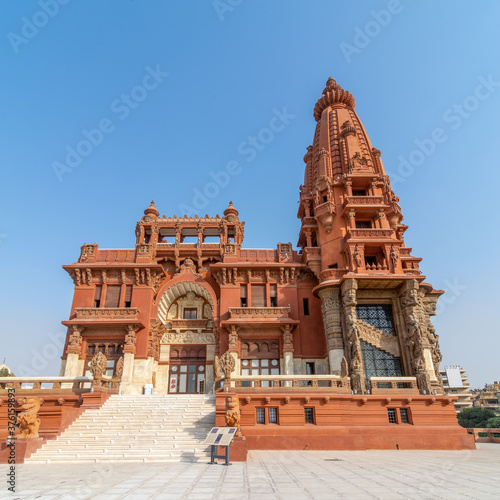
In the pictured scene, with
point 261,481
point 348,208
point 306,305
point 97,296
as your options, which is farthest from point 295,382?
point 97,296

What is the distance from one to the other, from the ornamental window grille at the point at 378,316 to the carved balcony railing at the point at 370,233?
4.82m

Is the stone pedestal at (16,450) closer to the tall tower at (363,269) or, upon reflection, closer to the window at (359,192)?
the tall tower at (363,269)

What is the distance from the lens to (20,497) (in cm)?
679

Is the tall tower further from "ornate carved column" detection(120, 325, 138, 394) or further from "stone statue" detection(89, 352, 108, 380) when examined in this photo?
"ornate carved column" detection(120, 325, 138, 394)

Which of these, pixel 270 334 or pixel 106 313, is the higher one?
pixel 106 313

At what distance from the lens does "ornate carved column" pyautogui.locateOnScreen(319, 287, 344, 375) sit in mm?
23094

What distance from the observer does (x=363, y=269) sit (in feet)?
80.6

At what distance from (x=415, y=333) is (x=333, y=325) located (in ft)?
16.1

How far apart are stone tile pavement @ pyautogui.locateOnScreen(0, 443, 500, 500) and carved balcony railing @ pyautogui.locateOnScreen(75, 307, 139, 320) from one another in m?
14.2

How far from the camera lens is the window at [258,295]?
2725 centimetres

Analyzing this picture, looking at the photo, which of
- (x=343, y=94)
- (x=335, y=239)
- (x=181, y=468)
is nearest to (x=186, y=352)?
(x=335, y=239)

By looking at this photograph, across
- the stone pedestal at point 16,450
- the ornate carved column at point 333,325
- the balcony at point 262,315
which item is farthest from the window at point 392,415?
the stone pedestal at point 16,450

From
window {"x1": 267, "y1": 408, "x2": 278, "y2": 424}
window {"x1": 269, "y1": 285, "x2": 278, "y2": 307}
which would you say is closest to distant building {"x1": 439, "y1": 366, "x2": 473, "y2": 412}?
window {"x1": 269, "y1": 285, "x2": 278, "y2": 307}

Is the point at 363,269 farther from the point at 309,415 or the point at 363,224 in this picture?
the point at 309,415
